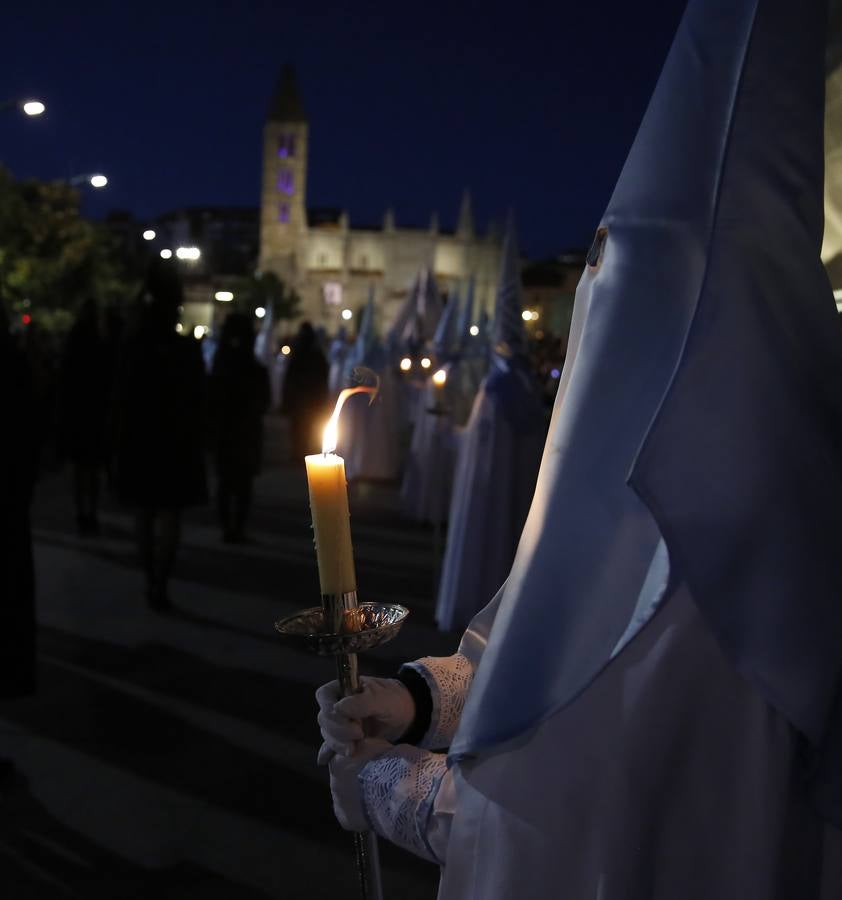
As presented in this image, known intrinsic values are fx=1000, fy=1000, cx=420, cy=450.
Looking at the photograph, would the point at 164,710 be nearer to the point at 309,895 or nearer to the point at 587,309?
the point at 309,895

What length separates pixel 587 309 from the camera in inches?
49.1

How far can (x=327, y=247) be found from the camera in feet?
296

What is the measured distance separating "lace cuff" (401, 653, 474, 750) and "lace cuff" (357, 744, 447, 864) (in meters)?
0.17

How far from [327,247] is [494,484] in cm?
8654

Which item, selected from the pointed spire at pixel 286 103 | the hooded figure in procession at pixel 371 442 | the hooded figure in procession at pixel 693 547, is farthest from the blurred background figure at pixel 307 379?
the pointed spire at pixel 286 103

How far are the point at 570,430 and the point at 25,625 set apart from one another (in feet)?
10.8

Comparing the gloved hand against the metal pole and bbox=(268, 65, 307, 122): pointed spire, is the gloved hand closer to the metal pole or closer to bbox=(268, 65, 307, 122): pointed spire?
the metal pole

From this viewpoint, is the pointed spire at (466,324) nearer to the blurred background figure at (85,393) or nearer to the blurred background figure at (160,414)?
the blurred background figure at (85,393)

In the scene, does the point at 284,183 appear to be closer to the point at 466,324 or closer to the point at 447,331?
the point at 466,324

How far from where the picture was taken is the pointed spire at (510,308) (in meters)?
6.25

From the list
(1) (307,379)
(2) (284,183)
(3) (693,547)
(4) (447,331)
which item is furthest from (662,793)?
(2) (284,183)

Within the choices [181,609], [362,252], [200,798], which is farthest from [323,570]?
[362,252]

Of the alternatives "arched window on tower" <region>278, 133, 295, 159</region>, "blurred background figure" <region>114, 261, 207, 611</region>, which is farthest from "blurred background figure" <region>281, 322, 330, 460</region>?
"arched window on tower" <region>278, 133, 295, 159</region>

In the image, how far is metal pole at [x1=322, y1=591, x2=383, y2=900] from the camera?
1.23 meters
